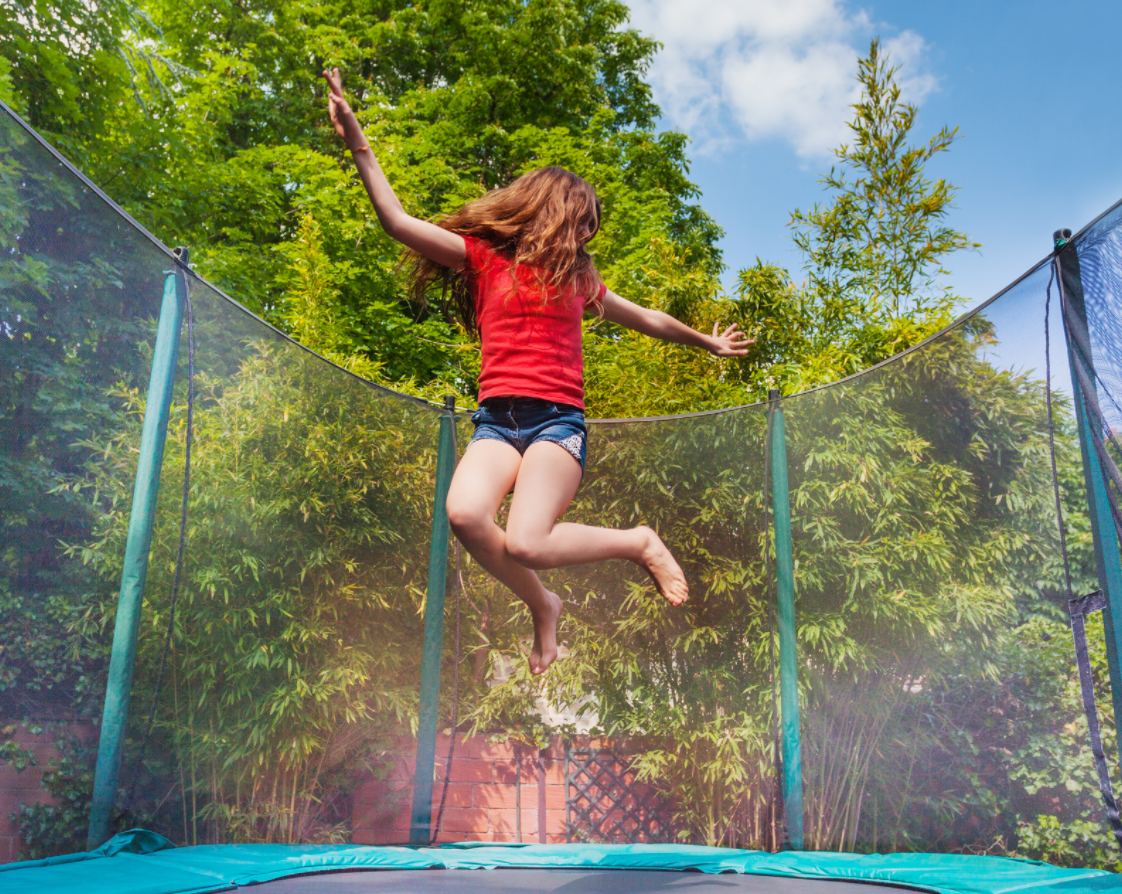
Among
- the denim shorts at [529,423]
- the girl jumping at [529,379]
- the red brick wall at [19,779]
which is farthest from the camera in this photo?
the denim shorts at [529,423]

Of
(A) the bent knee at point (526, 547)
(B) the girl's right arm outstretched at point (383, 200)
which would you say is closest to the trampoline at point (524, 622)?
(B) the girl's right arm outstretched at point (383, 200)

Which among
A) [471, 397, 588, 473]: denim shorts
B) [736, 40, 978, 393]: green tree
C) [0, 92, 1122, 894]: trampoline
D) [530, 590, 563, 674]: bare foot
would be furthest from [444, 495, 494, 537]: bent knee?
[736, 40, 978, 393]: green tree

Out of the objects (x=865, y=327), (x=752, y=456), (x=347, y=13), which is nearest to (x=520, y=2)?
(x=347, y=13)

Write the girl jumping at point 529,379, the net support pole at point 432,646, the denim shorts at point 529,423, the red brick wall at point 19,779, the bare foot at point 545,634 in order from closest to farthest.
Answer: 1. the red brick wall at point 19,779
2. the girl jumping at point 529,379
3. the denim shorts at point 529,423
4. the bare foot at point 545,634
5. the net support pole at point 432,646

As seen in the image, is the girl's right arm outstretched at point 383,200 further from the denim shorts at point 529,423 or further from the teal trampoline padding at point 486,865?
the teal trampoline padding at point 486,865

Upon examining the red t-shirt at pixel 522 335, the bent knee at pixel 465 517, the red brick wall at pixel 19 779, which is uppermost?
the red t-shirt at pixel 522 335

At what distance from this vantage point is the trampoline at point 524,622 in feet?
4.35

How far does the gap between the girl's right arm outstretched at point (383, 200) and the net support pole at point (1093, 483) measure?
3.76 ft

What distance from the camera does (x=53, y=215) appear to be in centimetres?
127

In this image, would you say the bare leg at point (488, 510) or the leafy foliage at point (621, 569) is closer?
the leafy foliage at point (621, 569)

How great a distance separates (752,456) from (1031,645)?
3.53ft

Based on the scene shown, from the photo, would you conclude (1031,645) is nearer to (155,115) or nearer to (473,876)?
(473,876)

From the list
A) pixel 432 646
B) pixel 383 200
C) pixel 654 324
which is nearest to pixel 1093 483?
pixel 654 324

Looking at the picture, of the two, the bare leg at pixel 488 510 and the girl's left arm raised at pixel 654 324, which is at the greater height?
the girl's left arm raised at pixel 654 324
